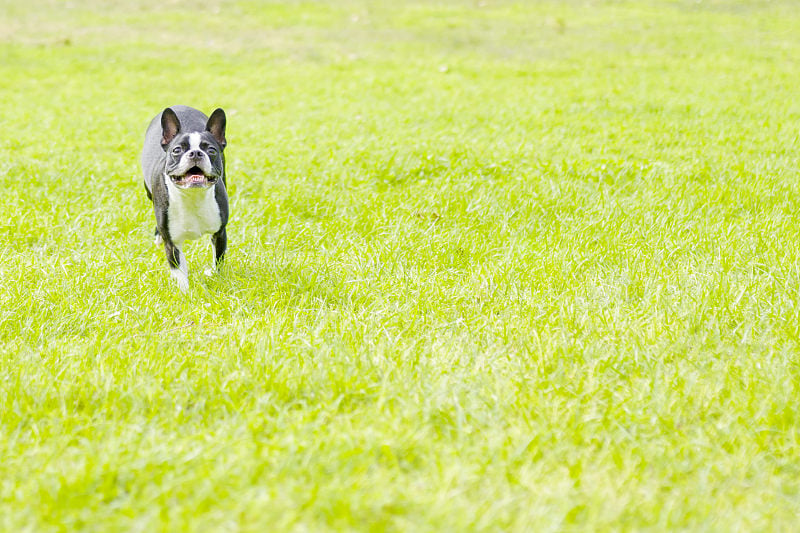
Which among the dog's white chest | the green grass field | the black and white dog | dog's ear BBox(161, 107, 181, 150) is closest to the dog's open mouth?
the black and white dog

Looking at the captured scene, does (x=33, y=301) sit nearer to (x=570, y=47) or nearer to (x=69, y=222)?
(x=69, y=222)

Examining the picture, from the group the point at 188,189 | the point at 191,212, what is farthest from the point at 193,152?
the point at 191,212

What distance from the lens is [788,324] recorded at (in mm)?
3184

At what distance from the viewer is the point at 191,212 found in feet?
13.0

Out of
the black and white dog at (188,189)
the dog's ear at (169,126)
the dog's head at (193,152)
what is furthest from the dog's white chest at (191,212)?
the dog's ear at (169,126)

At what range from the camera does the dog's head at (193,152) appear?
3730 millimetres

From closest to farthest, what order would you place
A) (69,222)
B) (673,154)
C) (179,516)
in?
(179,516) < (69,222) < (673,154)

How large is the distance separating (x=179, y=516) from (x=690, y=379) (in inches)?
74.0

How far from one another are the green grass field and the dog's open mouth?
57 centimetres

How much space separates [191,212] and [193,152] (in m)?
0.39

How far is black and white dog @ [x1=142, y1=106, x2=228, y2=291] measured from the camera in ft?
12.3

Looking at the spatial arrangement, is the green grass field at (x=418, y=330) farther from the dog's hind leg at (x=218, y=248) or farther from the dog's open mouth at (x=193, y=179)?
the dog's open mouth at (x=193, y=179)

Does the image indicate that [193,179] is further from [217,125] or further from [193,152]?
[217,125]

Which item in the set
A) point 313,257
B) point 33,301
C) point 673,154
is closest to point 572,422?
point 313,257
